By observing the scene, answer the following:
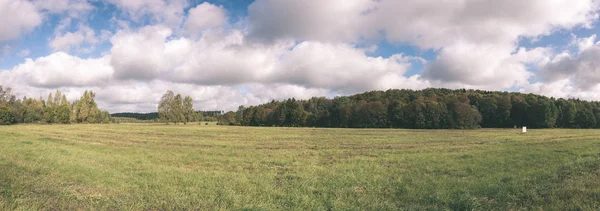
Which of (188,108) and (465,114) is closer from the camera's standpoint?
(465,114)

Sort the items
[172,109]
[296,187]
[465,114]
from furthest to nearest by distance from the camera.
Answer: [172,109]
[465,114]
[296,187]

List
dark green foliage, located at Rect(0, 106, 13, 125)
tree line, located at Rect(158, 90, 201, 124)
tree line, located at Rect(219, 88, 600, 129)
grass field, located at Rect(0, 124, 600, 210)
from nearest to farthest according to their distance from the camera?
1. grass field, located at Rect(0, 124, 600, 210)
2. dark green foliage, located at Rect(0, 106, 13, 125)
3. tree line, located at Rect(219, 88, 600, 129)
4. tree line, located at Rect(158, 90, 201, 124)

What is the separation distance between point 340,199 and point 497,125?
120 metres

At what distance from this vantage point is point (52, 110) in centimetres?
11775

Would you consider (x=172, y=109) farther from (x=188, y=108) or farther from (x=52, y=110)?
(x=52, y=110)

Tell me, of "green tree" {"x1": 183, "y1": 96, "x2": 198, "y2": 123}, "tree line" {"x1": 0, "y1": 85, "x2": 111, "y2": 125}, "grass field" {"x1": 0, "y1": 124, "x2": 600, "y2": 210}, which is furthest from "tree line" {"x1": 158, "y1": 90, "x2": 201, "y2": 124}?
"grass field" {"x1": 0, "y1": 124, "x2": 600, "y2": 210}

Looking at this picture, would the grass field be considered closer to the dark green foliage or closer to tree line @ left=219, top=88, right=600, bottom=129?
tree line @ left=219, top=88, right=600, bottom=129

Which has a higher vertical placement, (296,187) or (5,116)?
(5,116)

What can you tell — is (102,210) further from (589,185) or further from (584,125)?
(584,125)

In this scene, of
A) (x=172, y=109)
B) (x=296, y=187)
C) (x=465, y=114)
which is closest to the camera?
(x=296, y=187)

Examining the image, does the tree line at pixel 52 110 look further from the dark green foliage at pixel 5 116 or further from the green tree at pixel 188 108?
the green tree at pixel 188 108

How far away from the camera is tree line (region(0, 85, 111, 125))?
363 ft

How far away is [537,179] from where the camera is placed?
1222 centimetres

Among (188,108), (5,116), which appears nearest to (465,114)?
(188,108)
